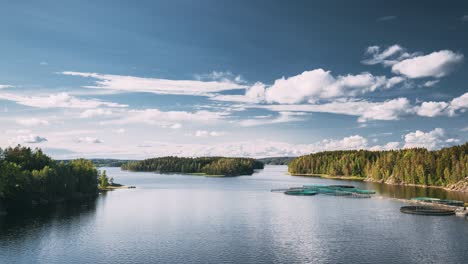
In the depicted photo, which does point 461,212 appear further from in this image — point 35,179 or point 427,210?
point 35,179

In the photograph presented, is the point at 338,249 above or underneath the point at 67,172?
underneath

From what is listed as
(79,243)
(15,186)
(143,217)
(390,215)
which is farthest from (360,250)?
(15,186)

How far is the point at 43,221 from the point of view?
388ft

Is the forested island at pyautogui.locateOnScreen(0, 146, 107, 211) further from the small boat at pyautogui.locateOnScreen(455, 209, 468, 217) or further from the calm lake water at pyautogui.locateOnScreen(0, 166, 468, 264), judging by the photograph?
the small boat at pyautogui.locateOnScreen(455, 209, 468, 217)

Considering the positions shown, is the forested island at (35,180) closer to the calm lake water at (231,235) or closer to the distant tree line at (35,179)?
the distant tree line at (35,179)

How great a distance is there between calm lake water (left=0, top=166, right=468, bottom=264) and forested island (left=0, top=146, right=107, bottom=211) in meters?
12.8

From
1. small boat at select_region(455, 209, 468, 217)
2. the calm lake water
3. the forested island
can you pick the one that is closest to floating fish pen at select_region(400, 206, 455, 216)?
small boat at select_region(455, 209, 468, 217)

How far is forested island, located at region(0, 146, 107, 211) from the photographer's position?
5527 inches

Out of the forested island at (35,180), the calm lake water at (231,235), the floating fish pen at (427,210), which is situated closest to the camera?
the calm lake water at (231,235)

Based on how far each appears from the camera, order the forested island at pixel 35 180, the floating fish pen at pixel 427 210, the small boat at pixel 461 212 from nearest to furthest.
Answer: the small boat at pixel 461 212 < the floating fish pen at pixel 427 210 < the forested island at pixel 35 180

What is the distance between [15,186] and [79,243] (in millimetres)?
70605

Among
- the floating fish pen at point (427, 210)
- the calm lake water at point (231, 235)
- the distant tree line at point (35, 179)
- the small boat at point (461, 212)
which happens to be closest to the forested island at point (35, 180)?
the distant tree line at point (35, 179)

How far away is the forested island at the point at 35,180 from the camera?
140 meters

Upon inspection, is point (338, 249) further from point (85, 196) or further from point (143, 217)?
point (85, 196)
